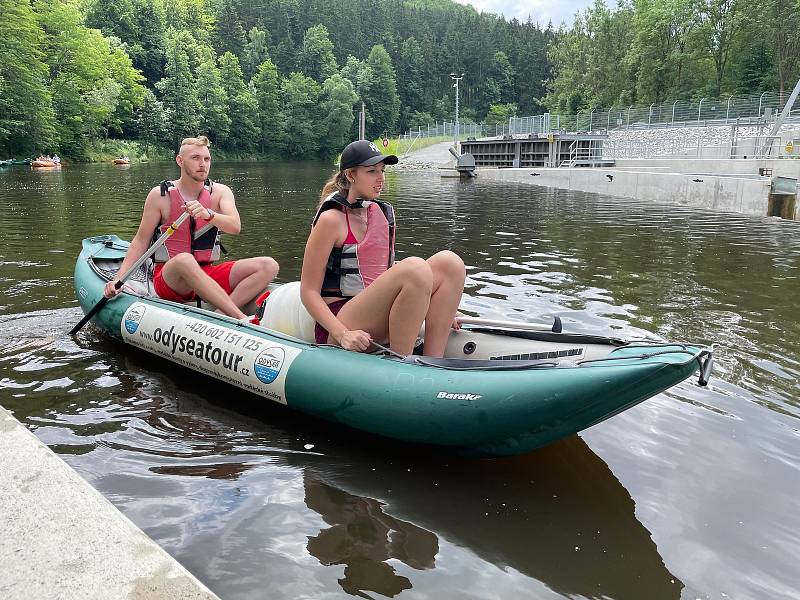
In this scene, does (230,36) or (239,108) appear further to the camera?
(230,36)

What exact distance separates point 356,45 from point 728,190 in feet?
347

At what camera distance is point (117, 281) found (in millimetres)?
5660

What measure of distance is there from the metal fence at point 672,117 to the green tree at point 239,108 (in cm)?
3305

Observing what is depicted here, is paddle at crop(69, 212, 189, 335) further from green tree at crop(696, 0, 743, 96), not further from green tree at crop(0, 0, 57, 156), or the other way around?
green tree at crop(696, 0, 743, 96)

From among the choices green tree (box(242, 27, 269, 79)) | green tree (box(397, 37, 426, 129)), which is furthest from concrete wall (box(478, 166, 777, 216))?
green tree (box(397, 37, 426, 129))

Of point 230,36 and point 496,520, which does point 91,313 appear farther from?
point 230,36

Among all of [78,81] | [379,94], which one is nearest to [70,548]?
[78,81]

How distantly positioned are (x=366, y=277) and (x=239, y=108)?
74.7 m

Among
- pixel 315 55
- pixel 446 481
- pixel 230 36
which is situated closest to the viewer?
pixel 446 481

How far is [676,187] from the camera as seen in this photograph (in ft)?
67.6

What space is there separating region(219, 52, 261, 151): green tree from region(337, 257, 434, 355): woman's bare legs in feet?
240

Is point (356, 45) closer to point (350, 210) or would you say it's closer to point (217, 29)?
point (217, 29)

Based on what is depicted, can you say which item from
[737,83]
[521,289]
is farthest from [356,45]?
[521,289]

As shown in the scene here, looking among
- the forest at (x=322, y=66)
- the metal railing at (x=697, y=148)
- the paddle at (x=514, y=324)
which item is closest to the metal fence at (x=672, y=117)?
the metal railing at (x=697, y=148)
